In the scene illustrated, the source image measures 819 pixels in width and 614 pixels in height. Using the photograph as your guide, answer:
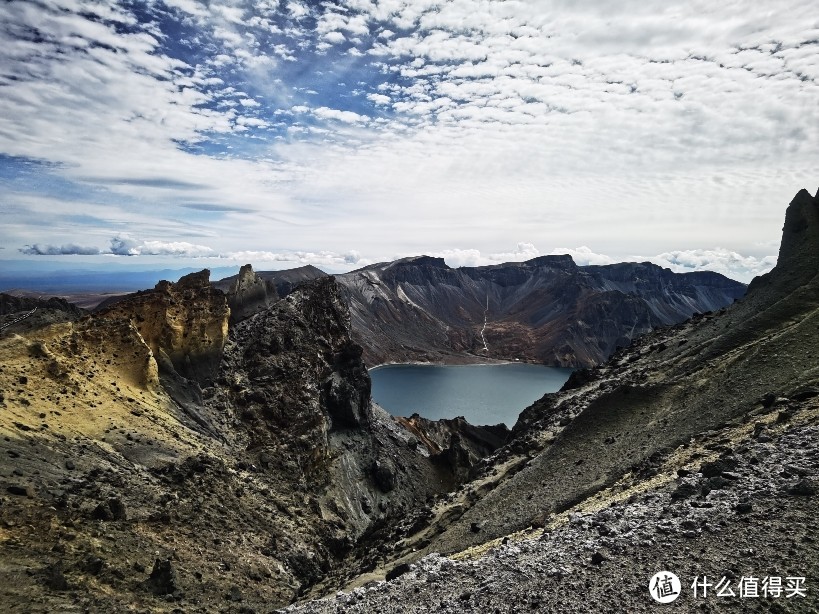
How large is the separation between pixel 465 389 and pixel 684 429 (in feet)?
403

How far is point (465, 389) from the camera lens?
14238 cm

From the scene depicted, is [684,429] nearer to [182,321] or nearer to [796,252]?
[796,252]

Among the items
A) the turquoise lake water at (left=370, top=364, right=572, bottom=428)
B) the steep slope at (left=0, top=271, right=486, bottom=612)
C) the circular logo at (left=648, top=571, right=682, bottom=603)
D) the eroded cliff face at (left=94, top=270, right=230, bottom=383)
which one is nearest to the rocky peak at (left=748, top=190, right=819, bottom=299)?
the circular logo at (left=648, top=571, right=682, bottom=603)

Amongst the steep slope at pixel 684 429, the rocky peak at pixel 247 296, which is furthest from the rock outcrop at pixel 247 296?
the steep slope at pixel 684 429

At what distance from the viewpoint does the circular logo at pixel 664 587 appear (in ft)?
31.1

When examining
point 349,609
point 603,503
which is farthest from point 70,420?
point 603,503

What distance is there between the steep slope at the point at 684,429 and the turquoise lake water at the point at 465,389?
2922 inches

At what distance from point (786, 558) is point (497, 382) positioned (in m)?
148

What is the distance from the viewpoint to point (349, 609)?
13.6m

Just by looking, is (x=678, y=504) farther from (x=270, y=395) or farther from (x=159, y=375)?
(x=270, y=395)

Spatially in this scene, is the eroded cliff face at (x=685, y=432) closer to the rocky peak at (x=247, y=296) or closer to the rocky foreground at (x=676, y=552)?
the rocky foreground at (x=676, y=552)

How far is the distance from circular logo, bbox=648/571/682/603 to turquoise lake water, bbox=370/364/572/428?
94.9 meters

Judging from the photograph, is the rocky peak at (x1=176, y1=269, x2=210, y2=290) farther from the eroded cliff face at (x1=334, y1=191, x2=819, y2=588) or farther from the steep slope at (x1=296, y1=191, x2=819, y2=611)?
the eroded cliff face at (x1=334, y1=191, x2=819, y2=588)

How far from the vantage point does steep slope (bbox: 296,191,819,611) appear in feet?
48.7
